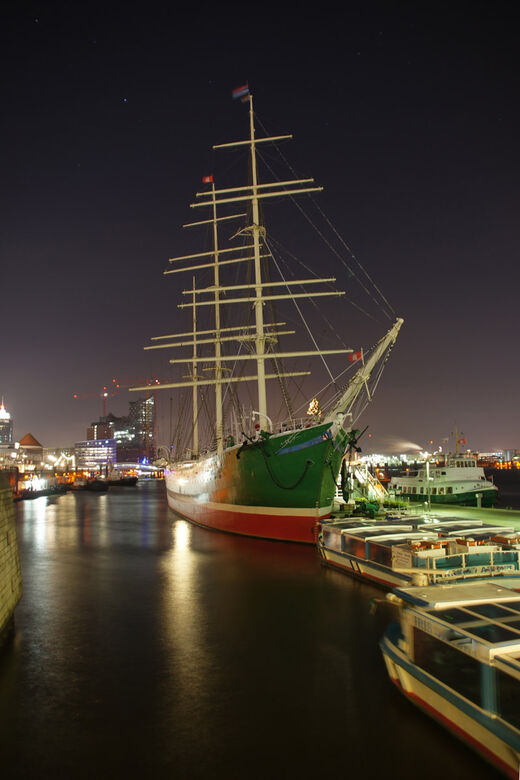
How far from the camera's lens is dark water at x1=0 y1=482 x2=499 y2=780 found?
6367 millimetres

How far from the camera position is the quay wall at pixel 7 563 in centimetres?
1016

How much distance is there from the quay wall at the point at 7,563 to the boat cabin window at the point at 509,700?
892 centimetres

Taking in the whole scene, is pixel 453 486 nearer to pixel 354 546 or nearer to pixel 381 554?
pixel 354 546

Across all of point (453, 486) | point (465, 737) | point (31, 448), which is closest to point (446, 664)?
point (465, 737)

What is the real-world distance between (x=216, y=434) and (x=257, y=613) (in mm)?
27760

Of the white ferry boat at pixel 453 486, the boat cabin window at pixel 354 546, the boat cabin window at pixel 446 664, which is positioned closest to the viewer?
the boat cabin window at pixel 446 664

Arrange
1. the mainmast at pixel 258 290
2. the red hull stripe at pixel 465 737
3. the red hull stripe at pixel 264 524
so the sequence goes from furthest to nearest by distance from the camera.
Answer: the mainmast at pixel 258 290, the red hull stripe at pixel 264 524, the red hull stripe at pixel 465 737

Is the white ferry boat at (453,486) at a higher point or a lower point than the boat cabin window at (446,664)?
lower

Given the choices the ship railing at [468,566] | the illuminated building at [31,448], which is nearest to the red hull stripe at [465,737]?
the ship railing at [468,566]

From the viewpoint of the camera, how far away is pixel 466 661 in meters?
7.47

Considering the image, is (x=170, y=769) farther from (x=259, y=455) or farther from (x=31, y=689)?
(x=259, y=455)

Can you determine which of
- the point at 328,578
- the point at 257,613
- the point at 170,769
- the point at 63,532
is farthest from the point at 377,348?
the point at 63,532

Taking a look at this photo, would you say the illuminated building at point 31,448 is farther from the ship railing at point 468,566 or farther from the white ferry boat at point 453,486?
the ship railing at point 468,566

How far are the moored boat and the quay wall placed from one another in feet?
29.9
